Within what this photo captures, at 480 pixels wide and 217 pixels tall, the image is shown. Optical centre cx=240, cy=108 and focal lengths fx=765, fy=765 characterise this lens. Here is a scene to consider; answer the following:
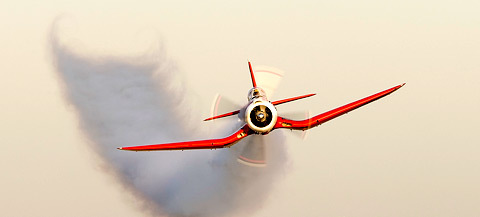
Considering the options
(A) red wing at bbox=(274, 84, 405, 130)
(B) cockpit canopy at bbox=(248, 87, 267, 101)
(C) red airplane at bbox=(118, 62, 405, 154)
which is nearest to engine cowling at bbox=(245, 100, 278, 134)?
(C) red airplane at bbox=(118, 62, 405, 154)

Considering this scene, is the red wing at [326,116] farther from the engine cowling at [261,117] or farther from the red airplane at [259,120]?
the engine cowling at [261,117]

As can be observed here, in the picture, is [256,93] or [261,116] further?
[256,93]

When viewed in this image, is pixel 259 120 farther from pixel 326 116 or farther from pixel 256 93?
pixel 326 116

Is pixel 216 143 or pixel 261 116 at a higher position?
pixel 216 143

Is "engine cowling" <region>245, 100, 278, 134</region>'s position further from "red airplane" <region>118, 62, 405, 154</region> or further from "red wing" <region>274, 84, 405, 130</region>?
"red wing" <region>274, 84, 405, 130</region>

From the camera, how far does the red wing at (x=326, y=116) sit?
6956 cm

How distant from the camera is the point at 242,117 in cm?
6894

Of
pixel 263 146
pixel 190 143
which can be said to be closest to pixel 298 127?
pixel 263 146

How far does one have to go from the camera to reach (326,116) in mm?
70938

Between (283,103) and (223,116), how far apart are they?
603 cm

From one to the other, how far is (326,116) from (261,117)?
7.63 meters

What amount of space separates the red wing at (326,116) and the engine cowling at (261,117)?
7.14 ft

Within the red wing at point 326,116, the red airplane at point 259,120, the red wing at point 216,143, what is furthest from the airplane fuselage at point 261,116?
the red wing at point 216,143

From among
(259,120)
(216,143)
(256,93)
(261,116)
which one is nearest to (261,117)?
(261,116)
